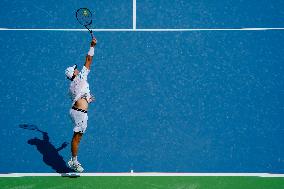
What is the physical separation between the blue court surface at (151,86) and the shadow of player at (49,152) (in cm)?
2

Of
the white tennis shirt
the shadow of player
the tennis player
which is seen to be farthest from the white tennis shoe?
the white tennis shirt

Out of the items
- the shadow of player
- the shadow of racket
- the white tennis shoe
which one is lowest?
the white tennis shoe

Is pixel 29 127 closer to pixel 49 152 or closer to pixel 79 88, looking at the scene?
pixel 49 152

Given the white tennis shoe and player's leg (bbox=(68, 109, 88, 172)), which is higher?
player's leg (bbox=(68, 109, 88, 172))

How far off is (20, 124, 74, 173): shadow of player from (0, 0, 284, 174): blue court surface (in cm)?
2

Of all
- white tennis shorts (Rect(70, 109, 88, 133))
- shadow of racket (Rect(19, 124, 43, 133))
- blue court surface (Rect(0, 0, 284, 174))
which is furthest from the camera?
shadow of racket (Rect(19, 124, 43, 133))

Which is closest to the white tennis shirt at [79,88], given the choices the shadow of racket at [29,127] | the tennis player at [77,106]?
the tennis player at [77,106]

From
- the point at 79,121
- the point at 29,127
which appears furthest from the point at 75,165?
the point at 29,127

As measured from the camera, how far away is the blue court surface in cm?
820

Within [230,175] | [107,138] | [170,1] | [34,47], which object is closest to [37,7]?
[34,47]

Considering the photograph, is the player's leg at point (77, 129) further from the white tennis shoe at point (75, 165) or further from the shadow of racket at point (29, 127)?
the shadow of racket at point (29, 127)

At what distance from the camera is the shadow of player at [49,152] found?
7.84m

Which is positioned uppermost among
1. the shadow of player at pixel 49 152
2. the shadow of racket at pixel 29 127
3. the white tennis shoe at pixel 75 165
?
the shadow of racket at pixel 29 127

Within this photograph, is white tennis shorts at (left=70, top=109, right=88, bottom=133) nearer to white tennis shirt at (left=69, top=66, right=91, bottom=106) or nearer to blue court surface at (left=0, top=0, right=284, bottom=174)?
white tennis shirt at (left=69, top=66, right=91, bottom=106)
